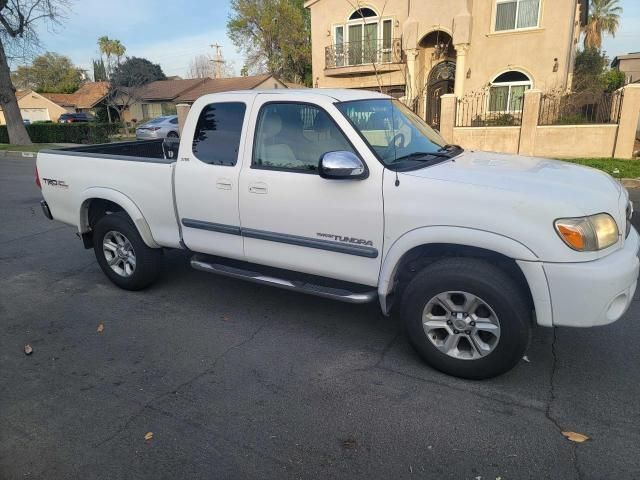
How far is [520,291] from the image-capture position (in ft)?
9.98

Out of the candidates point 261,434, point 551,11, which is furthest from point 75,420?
point 551,11

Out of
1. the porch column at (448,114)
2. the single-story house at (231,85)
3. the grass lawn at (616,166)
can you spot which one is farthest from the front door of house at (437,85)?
the single-story house at (231,85)

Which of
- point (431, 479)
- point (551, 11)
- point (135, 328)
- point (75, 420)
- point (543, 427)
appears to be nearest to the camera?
point (431, 479)

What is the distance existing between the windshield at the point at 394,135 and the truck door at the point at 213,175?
979 mm

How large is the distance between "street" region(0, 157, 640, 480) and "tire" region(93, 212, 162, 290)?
357 mm

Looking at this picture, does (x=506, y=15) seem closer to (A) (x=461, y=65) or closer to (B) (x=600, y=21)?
(A) (x=461, y=65)

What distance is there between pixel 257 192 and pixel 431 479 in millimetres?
2387

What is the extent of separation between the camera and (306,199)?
11.8ft

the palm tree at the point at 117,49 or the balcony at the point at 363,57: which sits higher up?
the palm tree at the point at 117,49

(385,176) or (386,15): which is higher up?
(386,15)

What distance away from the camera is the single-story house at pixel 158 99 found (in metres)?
44.8

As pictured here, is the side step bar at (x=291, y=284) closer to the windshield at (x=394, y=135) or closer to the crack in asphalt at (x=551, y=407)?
the windshield at (x=394, y=135)

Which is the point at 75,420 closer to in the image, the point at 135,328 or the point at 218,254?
the point at 135,328

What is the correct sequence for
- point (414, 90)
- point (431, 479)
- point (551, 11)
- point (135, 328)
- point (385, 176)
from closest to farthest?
point (431, 479), point (385, 176), point (135, 328), point (551, 11), point (414, 90)
